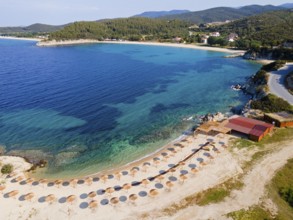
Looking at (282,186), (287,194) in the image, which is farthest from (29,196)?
(282,186)

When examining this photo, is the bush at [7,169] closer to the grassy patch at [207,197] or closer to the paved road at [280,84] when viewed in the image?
the grassy patch at [207,197]

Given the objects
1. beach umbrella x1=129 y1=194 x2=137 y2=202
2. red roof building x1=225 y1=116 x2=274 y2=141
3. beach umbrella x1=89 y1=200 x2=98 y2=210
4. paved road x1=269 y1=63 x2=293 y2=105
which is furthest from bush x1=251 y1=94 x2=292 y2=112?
beach umbrella x1=89 y1=200 x2=98 y2=210

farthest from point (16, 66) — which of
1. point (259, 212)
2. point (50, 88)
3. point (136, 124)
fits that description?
point (259, 212)

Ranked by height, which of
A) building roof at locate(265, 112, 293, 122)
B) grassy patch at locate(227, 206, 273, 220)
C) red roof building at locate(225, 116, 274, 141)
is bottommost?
grassy patch at locate(227, 206, 273, 220)

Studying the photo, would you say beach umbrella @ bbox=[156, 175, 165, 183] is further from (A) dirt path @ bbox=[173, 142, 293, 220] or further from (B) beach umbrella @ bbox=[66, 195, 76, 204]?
(B) beach umbrella @ bbox=[66, 195, 76, 204]

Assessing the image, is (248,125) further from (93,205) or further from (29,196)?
(29,196)

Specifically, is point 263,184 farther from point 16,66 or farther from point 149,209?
point 16,66
